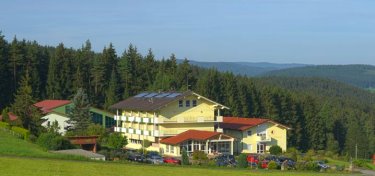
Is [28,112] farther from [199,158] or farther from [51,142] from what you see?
[199,158]

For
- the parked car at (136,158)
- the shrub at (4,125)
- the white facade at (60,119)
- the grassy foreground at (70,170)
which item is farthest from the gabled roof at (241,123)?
the grassy foreground at (70,170)

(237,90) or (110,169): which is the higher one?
(237,90)

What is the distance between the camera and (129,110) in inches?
3150

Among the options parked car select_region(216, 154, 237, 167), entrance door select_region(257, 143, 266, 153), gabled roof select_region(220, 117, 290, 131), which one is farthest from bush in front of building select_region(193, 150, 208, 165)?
entrance door select_region(257, 143, 266, 153)

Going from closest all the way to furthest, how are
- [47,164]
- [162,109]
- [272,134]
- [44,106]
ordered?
[47,164], [162,109], [272,134], [44,106]

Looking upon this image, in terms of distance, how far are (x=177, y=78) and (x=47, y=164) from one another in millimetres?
69518

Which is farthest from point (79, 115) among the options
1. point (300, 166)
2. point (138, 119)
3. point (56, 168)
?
point (56, 168)

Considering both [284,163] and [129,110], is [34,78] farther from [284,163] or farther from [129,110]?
[284,163]

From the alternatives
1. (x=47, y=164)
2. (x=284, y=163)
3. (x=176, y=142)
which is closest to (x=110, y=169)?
(x=47, y=164)

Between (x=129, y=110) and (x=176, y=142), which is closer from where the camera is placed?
(x=176, y=142)

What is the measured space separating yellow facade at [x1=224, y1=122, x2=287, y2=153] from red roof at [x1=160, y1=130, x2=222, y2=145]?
26.7 feet

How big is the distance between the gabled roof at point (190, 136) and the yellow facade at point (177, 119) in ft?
5.72

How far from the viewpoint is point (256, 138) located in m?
76.7

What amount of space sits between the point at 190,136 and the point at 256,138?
1229cm
